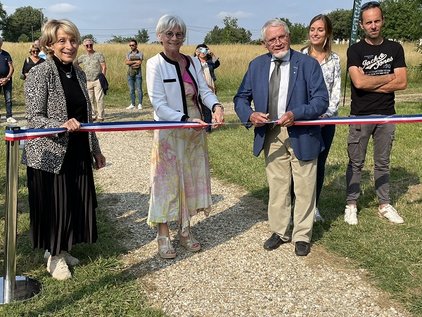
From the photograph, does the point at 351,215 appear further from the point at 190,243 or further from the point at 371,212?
the point at 190,243

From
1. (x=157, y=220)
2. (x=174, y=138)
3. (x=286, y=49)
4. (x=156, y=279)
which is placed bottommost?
(x=156, y=279)

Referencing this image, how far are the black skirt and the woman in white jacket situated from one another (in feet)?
1.93

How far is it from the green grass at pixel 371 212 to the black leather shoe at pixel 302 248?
269 mm

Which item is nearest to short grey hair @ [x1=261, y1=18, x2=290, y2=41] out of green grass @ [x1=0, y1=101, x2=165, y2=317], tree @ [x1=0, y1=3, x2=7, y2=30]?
green grass @ [x1=0, y1=101, x2=165, y2=317]

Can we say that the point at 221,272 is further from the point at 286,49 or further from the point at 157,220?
the point at 286,49

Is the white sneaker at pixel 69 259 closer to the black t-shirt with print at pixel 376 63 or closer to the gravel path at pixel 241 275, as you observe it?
the gravel path at pixel 241 275

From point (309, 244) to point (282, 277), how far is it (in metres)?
0.62

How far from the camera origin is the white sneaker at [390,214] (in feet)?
16.9

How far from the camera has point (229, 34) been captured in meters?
62.6

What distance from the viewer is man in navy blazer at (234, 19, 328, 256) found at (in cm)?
411

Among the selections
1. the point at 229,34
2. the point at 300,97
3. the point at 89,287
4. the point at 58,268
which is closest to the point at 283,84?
the point at 300,97

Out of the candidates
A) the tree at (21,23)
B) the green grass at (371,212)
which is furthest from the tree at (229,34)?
the green grass at (371,212)

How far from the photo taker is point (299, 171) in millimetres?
4340

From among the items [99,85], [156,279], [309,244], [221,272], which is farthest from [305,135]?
[99,85]
